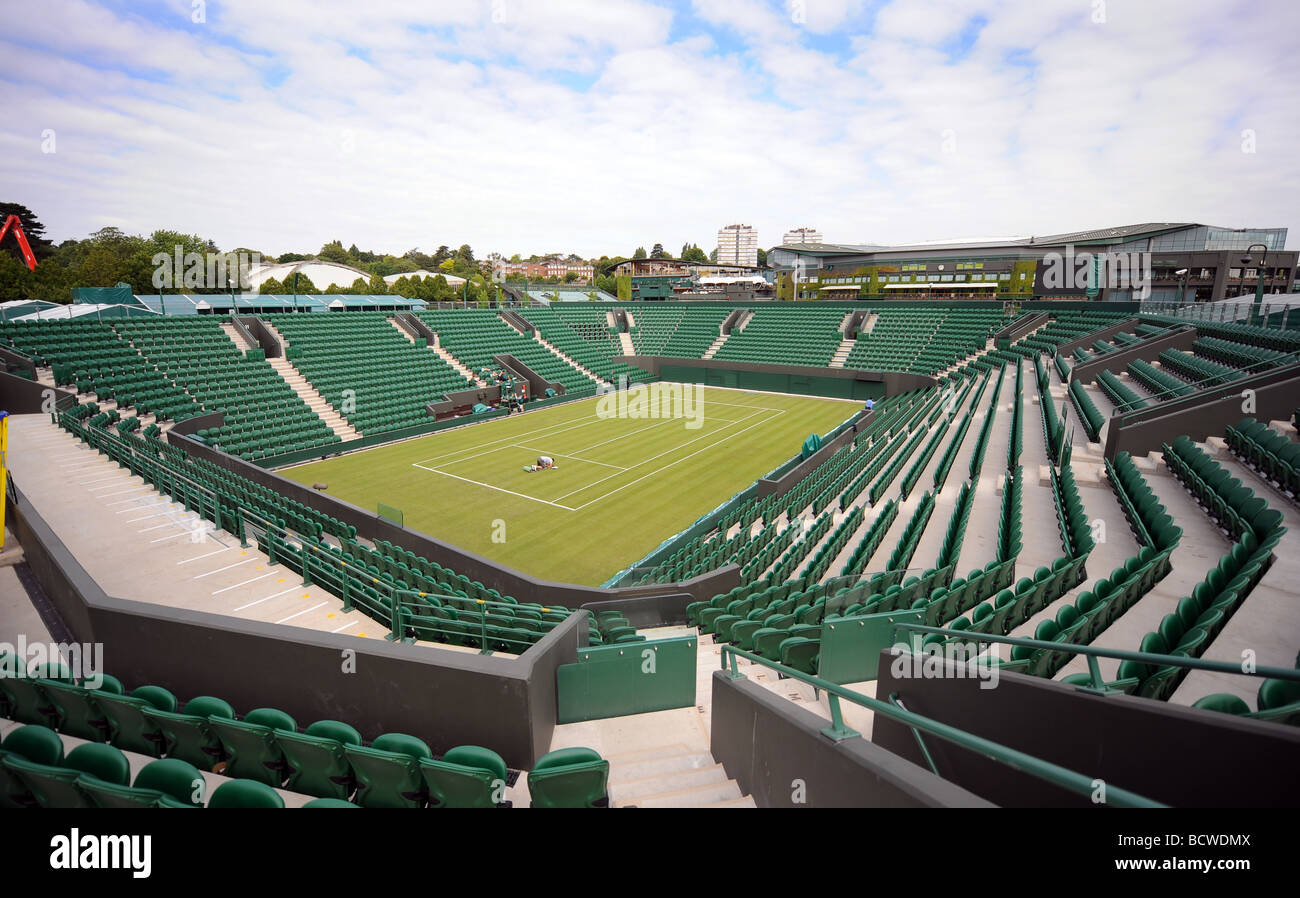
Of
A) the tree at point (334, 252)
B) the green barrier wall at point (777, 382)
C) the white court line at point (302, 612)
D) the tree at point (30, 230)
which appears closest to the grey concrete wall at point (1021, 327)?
the green barrier wall at point (777, 382)

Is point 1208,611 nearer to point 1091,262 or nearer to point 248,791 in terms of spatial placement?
point 248,791

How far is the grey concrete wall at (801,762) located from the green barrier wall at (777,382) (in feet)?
127

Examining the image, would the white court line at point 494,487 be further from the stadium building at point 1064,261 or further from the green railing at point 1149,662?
the stadium building at point 1064,261

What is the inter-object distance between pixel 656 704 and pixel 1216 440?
15720 millimetres

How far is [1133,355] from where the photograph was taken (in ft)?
87.0

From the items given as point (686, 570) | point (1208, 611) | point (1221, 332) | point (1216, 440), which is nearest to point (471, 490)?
point (686, 570)

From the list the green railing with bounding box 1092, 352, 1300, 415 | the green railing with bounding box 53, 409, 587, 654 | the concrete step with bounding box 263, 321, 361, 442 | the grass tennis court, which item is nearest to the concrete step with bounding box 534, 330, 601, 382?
the grass tennis court

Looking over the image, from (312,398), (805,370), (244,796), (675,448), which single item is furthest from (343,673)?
(805,370)

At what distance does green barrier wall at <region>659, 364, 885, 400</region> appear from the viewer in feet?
138

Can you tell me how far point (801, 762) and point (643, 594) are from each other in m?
7.68

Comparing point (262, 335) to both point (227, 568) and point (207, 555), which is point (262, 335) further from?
point (227, 568)

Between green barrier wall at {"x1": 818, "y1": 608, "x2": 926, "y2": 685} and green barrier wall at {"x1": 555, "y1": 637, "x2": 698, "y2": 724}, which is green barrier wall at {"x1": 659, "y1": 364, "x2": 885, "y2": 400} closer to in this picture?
green barrier wall at {"x1": 818, "y1": 608, "x2": 926, "y2": 685}

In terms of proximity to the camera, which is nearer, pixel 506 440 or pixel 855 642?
pixel 855 642
